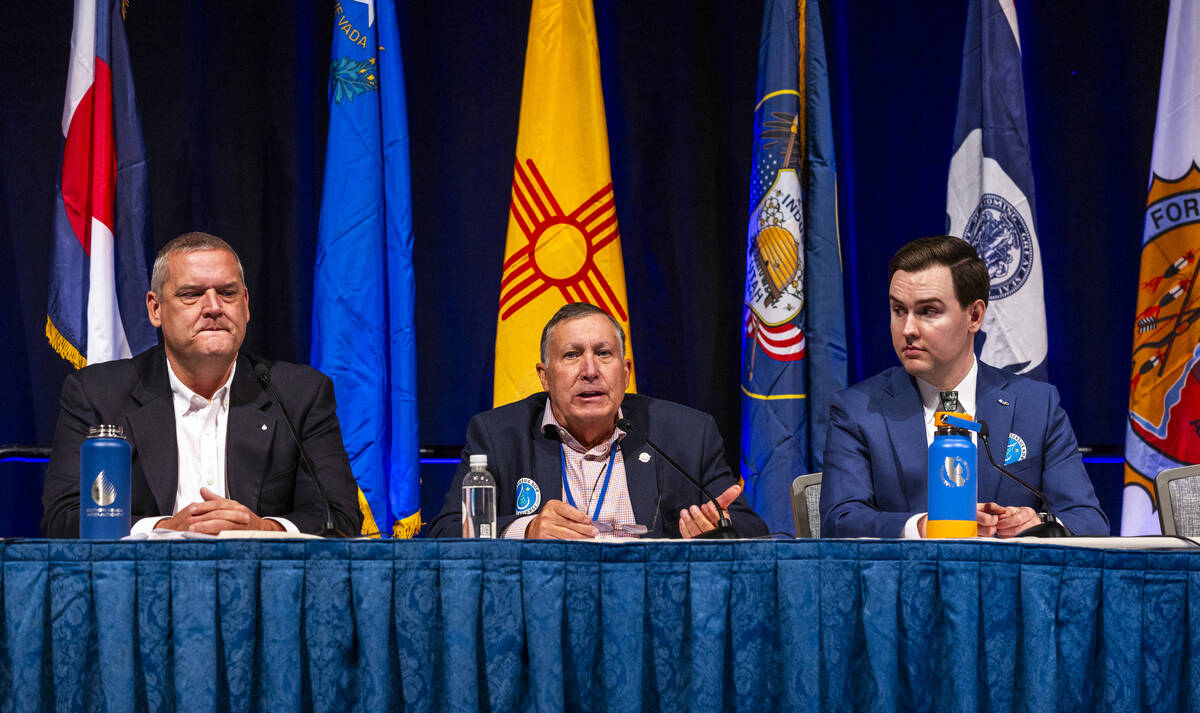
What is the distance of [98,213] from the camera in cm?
371

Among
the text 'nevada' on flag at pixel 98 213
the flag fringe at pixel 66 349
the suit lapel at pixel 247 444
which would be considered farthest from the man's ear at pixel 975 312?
the flag fringe at pixel 66 349

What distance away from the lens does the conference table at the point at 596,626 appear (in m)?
1.70

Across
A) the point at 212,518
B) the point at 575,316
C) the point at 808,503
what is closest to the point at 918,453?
the point at 808,503

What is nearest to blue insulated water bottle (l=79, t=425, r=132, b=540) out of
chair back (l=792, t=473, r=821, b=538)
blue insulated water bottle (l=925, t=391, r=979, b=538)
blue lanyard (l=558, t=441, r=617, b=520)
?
blue lanyard (l=558, t=441, r=617, b=520)

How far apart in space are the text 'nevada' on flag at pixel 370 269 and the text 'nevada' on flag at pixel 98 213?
604 millimetres

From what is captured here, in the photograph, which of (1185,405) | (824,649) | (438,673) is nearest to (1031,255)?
(1185,405)

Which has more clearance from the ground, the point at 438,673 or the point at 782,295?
the point at 782,295

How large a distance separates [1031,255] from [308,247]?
8.76 ft

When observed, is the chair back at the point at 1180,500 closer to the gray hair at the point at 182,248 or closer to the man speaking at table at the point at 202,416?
the man speaking at table at the point at 202,416

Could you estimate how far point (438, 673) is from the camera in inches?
68.5

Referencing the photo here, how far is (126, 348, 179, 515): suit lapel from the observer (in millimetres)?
2703

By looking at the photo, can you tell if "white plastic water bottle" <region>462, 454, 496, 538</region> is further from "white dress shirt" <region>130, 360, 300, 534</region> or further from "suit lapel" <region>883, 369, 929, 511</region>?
"suit lapel" <region>883, 369, 929, 511</region>

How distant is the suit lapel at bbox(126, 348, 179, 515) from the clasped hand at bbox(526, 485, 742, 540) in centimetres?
94

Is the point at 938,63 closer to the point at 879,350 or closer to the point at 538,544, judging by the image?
the point at 879,350
